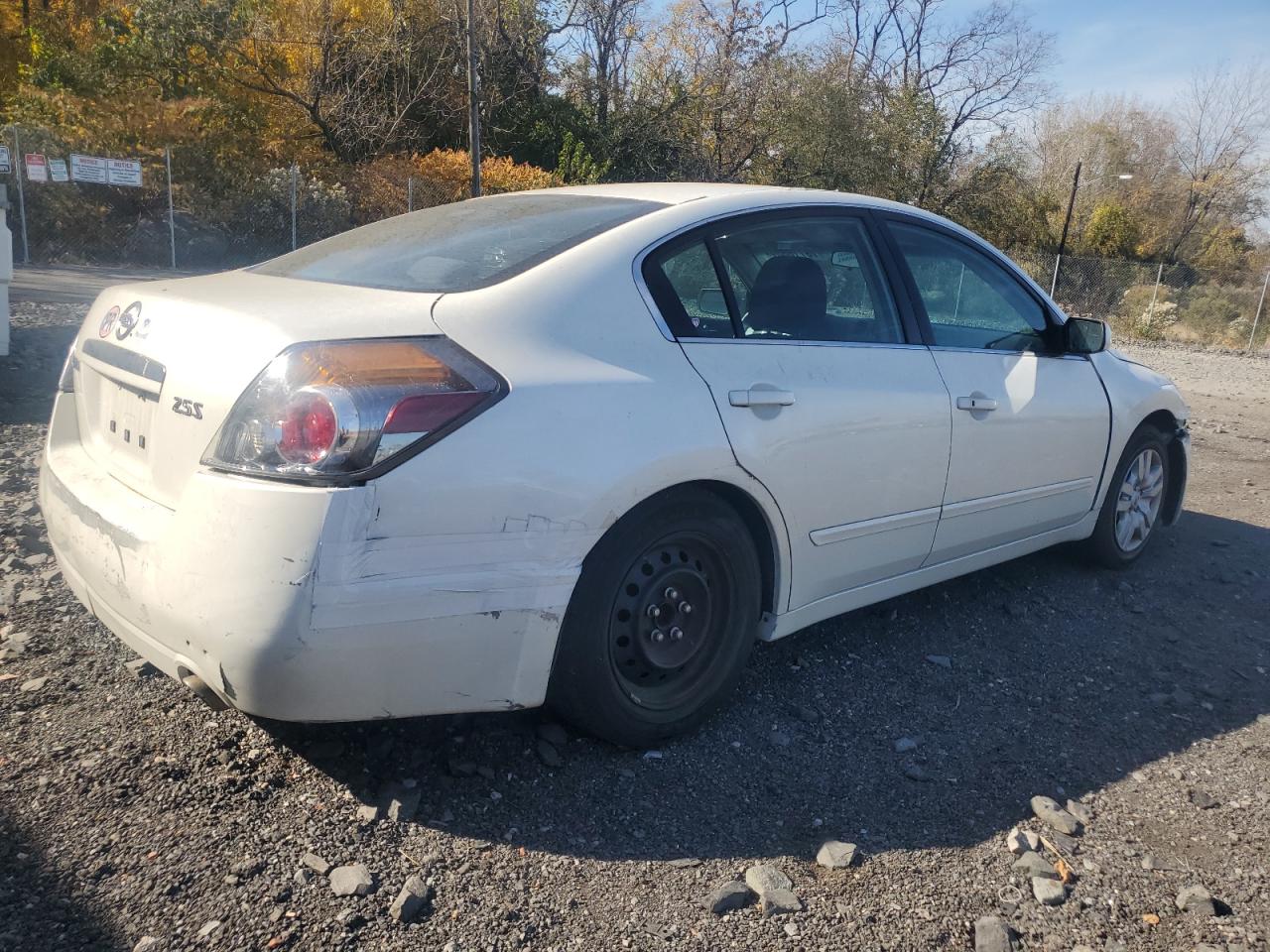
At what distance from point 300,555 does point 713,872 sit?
1205 millimetres

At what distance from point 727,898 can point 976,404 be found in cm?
206

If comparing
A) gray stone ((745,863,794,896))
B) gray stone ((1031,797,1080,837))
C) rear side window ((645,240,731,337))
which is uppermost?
rear side window ((645,240,731,337))

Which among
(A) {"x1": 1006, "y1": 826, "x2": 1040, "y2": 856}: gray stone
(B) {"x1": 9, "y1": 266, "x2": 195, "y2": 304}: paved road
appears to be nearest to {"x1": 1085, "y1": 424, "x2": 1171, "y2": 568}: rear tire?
(A) {"x1": 1006, "y1": 826, "x2": 1040, "y2": 856}: gray stone

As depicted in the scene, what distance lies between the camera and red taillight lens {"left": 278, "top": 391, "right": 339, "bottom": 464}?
87.7 inches

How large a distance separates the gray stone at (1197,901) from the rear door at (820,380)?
4.11 ft

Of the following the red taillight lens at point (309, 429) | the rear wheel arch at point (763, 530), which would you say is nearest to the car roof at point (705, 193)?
the rear wheel arch at point (763, 530)

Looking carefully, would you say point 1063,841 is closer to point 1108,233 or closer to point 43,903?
point 43,903

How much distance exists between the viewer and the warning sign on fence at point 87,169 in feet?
67.8

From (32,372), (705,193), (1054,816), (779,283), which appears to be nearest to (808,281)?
(779,283)

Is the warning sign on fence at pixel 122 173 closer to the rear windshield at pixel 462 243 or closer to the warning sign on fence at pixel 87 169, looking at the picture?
the warning sign on fence at pixel 87 169

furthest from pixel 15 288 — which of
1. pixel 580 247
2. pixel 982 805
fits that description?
pixel 982 805

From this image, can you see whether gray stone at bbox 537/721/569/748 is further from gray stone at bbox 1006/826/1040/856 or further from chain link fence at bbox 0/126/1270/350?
chain link fence at bbox 0/126/1270/350

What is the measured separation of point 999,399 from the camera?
12.4ft

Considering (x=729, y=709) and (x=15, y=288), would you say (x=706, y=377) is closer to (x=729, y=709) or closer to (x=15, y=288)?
(x=729, y=709)
